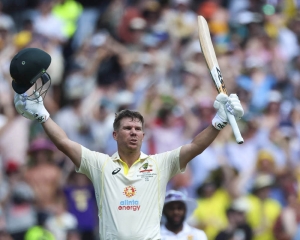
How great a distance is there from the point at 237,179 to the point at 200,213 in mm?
856

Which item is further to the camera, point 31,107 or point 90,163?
point 90,163

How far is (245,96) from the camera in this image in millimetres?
14484

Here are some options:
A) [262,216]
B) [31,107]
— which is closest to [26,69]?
[31,107]

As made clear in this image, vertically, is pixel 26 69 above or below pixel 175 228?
above

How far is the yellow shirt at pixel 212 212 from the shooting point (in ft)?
41.1

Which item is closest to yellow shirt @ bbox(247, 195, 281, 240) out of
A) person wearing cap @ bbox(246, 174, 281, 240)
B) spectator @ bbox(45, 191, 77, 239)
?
person wearing cap @ bbox(246, 174, 281, 240)

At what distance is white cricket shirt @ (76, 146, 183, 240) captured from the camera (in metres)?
8.41

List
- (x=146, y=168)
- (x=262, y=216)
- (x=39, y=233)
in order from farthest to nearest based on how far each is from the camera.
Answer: (x=262, y=216)
(x=39, y=233)
(x=146, y=168)

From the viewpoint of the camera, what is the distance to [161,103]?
542 inches

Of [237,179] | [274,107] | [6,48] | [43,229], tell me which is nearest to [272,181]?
[237,179]

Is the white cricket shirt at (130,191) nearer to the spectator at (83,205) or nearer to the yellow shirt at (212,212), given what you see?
the spectator at (83,205)

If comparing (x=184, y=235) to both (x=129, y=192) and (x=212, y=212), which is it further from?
(x=212, y=212)

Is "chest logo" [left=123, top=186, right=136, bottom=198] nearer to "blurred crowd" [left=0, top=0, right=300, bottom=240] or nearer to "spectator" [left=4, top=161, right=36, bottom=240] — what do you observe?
"blurred crowd" [left=0, top=0, right=300, bottom=240]

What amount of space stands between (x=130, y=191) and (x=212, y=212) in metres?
4.31
